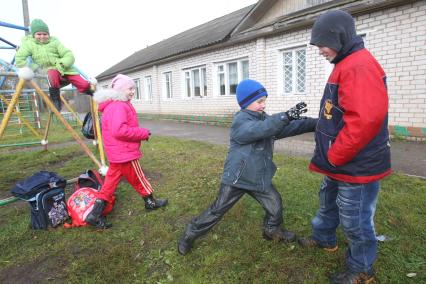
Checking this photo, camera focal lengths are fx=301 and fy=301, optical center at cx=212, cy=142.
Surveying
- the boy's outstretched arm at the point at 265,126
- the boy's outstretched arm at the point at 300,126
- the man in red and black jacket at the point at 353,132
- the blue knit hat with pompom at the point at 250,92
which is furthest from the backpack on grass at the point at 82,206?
the man in red and black jacket at the point at 353,132

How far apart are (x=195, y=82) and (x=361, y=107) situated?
1370cm

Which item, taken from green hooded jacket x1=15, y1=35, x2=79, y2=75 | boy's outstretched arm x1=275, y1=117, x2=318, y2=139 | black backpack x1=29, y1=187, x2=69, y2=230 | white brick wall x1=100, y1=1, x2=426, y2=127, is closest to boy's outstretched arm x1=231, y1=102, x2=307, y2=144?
boy's outstretched arm x1=275, y1=117, x2=318, y2=139

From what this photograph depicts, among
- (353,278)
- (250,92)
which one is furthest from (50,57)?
(353,278)

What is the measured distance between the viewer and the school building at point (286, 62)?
697 cm

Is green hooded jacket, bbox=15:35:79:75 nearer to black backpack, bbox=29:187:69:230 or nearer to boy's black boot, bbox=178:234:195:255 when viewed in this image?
black backpack, bbox=29:187:69:230

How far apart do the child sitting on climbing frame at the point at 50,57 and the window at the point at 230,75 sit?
8.30 m

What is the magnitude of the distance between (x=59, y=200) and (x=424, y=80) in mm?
7607

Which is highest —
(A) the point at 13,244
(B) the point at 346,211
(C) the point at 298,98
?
(C) the point at 298,98

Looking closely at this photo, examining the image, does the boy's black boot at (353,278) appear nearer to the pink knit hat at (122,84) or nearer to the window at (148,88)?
the pink knit hat at (122,84)

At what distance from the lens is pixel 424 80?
6.79 meters

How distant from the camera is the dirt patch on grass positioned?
242 cm

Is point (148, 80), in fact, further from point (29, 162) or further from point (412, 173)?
point (412, 173)

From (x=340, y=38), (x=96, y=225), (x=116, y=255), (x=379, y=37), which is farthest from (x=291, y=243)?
(x=379, y=37)

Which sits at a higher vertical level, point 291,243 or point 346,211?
point 346,211
